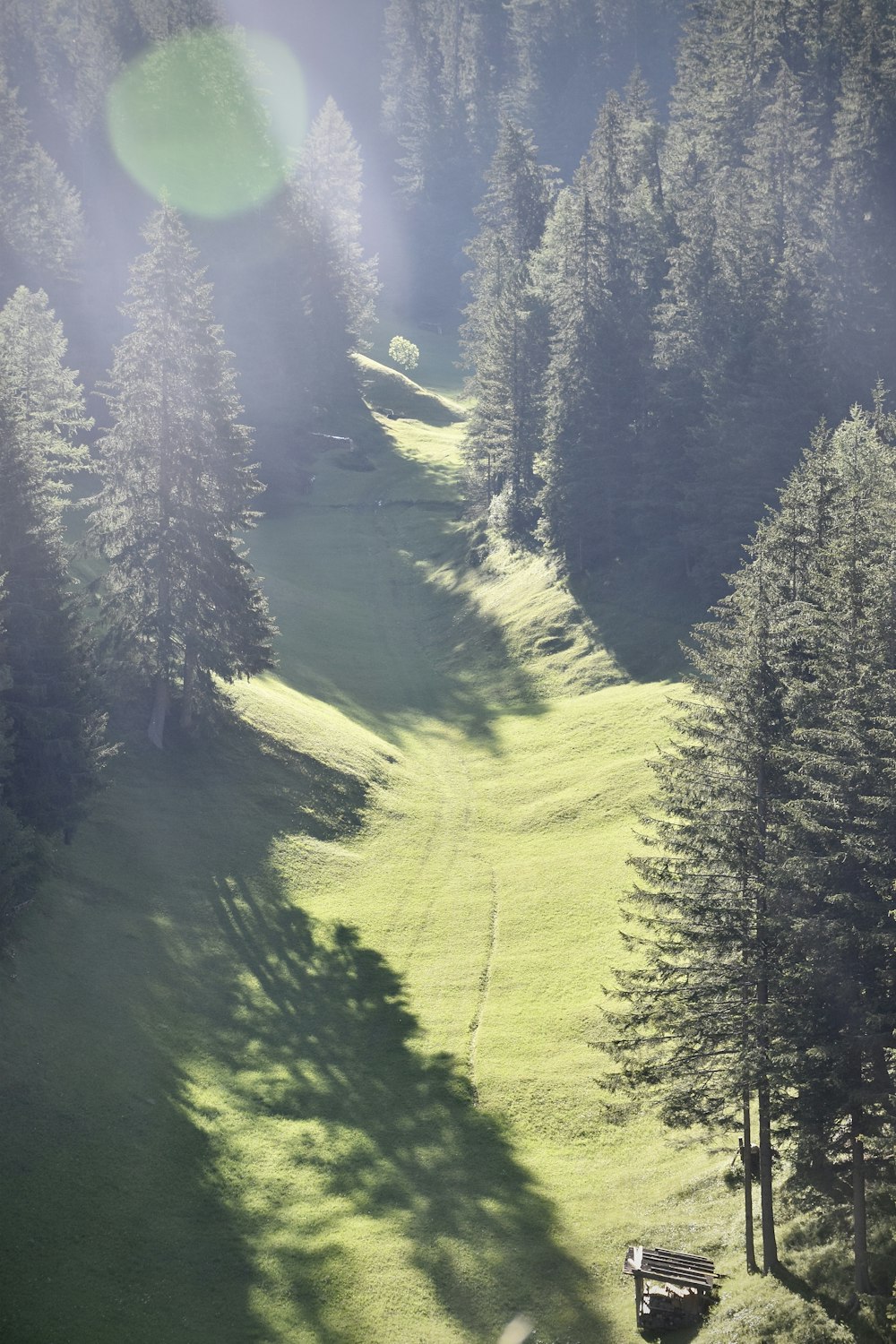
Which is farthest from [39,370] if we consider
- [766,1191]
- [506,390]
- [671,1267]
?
[766,1191]

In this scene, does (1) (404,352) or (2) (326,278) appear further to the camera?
(1) (404,352)

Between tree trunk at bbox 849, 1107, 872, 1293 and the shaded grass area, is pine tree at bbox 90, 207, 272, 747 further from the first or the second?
tree trunk at bbox 849, 1107, 872, 1293

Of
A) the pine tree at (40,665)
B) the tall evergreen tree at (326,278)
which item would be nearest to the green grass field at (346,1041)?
the pine tree at (40,665)

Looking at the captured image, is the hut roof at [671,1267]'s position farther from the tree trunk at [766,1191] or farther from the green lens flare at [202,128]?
the green lens flare at [202,128]

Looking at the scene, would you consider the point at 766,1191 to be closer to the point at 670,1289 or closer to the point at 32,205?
the point at 670,1289

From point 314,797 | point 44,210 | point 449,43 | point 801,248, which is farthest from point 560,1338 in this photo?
point 449,43

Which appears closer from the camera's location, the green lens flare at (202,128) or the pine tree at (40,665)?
the pine tree at (40,665)
